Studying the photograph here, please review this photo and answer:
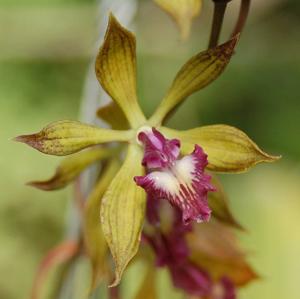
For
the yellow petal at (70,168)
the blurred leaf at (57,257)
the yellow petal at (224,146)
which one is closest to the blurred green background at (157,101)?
the blurred leaf at (57,257)

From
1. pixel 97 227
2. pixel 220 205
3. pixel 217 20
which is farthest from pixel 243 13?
pixel 97 227

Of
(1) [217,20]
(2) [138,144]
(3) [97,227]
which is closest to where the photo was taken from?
(1) [217,20]

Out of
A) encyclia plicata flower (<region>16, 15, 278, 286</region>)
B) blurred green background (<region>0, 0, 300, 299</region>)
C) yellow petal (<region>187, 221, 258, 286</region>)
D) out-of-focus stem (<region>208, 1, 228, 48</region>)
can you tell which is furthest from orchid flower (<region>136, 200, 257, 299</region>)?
blurred green background (<region>0, 0, 300, 299</region>)

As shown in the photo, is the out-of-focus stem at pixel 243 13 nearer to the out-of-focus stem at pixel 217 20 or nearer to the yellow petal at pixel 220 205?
the out-of-focus stem at pixel 217 20

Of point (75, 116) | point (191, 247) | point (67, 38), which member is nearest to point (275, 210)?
point (75, 116)

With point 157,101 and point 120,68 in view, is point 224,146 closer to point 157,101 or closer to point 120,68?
point 120,68

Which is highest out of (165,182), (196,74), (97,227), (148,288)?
(196,74)

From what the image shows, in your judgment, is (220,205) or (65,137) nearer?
(65,137)
